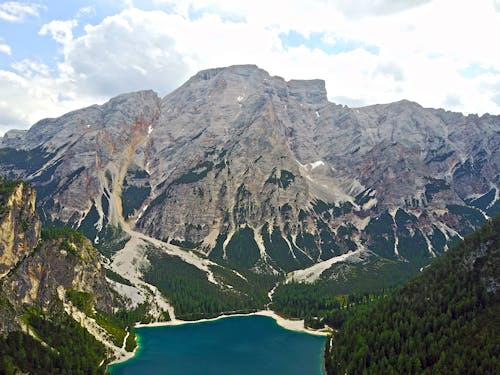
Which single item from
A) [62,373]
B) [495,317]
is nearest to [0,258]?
[62,373]

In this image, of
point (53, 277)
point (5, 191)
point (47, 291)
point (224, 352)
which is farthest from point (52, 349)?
point (5, 191)

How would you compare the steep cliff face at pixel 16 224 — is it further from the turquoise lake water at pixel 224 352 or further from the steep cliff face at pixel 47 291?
the turquoise lake water at pixel 224 352

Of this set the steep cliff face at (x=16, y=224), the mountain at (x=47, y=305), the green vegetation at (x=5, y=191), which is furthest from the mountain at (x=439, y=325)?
the green vegetation at (x=5, y=191)

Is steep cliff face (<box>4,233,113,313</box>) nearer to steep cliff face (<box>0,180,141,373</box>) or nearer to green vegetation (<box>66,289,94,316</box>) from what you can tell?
steep cliff face (<box>0,180,141,373</box>)

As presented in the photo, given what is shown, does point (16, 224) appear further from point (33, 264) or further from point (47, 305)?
point (47, 305)

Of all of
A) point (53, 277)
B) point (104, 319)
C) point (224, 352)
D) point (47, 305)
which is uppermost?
point (53, 277)

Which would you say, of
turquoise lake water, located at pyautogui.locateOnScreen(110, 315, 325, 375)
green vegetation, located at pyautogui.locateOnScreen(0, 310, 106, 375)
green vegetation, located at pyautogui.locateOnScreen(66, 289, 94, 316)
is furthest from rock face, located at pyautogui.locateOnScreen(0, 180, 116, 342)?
turquoise lake water, located at pyautogui.locateOnScreen(110, 315, 325, 375)

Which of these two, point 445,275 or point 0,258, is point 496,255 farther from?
point 0,258
